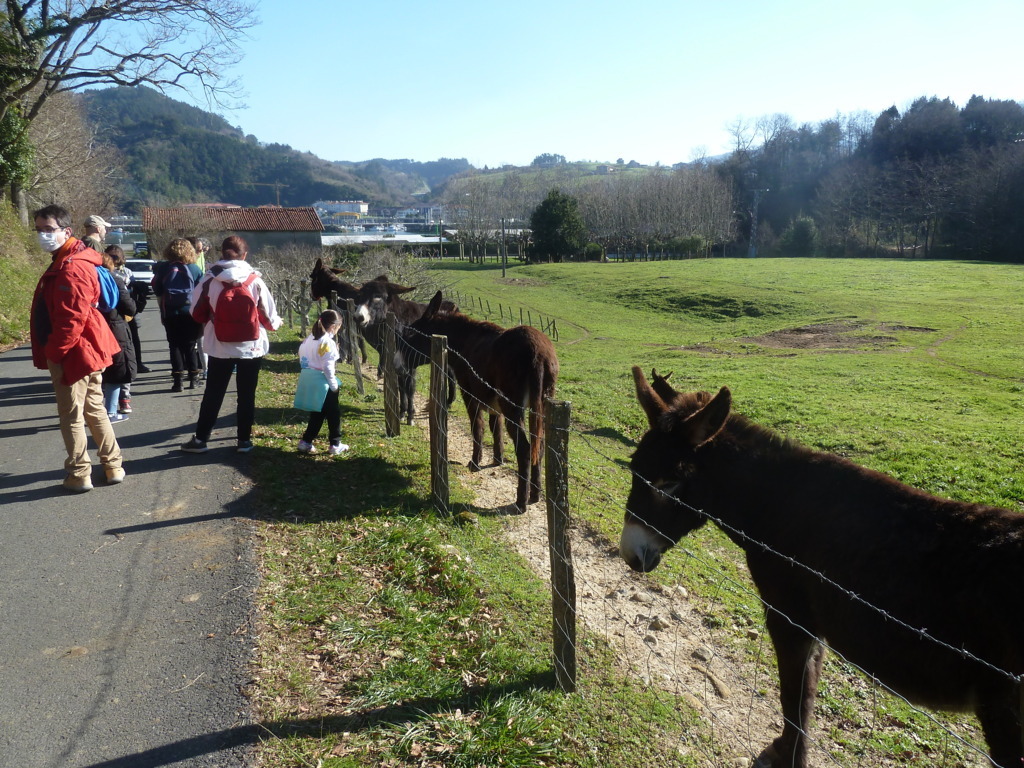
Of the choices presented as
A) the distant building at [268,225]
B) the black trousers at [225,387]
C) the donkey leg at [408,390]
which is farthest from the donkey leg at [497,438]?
the distant building at [268,225]

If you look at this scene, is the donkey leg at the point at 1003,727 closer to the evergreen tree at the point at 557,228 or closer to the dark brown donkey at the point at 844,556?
the dark brown donkey at the point at 844,556

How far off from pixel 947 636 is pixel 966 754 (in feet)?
6.81

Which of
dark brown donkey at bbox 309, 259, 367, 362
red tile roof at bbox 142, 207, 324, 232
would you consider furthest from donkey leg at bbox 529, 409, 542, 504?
red tile roof at bbox 142, 207, 324, 232

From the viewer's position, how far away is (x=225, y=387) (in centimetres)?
681

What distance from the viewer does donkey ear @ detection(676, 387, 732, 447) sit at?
331cm

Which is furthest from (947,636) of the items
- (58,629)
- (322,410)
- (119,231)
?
(119,231)

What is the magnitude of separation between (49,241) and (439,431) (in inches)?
144

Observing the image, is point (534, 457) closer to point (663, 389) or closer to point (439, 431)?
point (439, 431)

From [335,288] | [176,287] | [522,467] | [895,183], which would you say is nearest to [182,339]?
[176,287]

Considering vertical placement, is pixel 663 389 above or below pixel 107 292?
below

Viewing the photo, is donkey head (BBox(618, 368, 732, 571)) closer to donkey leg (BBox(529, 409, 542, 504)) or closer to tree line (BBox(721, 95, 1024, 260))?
donkey leg (BBox(529, 409, 542, 504))

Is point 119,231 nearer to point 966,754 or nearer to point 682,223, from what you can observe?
point 682,223

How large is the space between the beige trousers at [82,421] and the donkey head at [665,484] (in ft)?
16.0

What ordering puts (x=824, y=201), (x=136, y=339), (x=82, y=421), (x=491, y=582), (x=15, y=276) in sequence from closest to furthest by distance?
(x=491, y=582), (x=82, y=421), (x=136, y=339), (x=15, y=276), (x=824, y=201)
